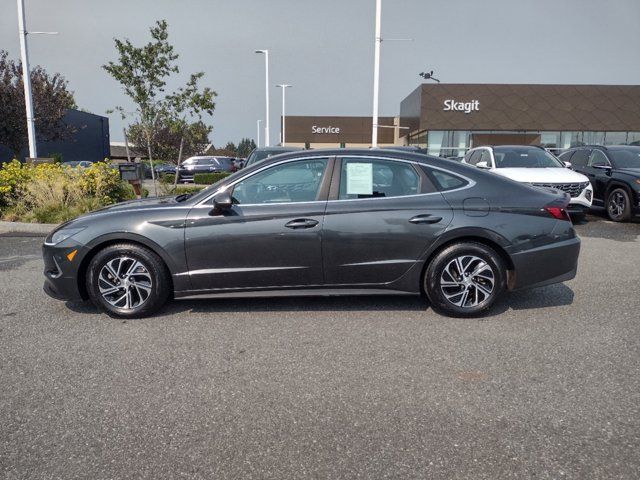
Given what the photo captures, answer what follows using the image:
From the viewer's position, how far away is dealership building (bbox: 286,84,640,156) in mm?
40156

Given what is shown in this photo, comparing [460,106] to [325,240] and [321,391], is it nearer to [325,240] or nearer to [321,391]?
[325,240]

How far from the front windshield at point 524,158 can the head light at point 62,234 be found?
9.11m

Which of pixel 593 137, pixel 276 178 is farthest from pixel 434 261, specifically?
pixel 593 137

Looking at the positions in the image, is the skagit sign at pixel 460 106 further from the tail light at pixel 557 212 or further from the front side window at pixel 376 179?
the front side window at pixel 376 179

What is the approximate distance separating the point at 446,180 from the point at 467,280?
38.2 inches

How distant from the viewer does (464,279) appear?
4.82 metres

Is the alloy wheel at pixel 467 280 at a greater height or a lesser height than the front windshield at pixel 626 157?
lesser

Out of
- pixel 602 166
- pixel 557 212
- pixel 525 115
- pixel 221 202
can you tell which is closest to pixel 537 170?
pixel 602 166

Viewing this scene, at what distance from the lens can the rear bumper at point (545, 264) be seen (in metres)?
4.82

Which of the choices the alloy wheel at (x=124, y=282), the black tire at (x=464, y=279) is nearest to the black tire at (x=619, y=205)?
the black tire at (x=464, y=279)

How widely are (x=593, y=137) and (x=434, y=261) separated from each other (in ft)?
139

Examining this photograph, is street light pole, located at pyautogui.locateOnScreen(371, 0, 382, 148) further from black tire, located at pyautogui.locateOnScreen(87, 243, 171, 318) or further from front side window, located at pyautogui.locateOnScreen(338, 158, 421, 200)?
black tire, located at pyautogui.locateOnScreen(87, 243, 171, 318)

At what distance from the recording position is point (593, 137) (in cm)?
4100

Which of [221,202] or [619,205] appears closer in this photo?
[221,202]
